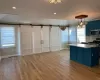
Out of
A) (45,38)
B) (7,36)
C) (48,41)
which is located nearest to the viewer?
(7,36)

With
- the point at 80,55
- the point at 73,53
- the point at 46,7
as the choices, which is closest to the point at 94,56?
the point at 80,55

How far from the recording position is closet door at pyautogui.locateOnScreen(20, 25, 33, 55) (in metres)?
7.74

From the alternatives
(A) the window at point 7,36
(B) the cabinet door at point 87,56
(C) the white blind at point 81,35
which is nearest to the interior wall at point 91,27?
(C) the white blind at point 81,35

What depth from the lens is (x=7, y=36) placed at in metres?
7.25

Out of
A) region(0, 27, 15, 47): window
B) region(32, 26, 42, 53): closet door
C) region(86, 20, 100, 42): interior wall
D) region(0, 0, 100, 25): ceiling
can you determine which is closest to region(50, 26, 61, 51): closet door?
region(32, 26, 42, 53): closet door

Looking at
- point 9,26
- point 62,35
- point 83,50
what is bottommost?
point 83,50

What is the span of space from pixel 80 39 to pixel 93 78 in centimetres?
536

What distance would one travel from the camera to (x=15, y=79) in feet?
11.4

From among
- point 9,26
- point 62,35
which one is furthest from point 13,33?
point 62,35

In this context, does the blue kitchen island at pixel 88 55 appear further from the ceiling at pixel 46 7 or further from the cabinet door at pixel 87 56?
the ceiling at pixel 46 7

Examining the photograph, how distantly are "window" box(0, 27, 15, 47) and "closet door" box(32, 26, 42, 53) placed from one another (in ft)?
5.22

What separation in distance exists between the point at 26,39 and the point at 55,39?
2667 millimetres

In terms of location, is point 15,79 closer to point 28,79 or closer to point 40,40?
point 28,79

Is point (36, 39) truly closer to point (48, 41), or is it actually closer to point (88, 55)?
A: point (48, 41)
